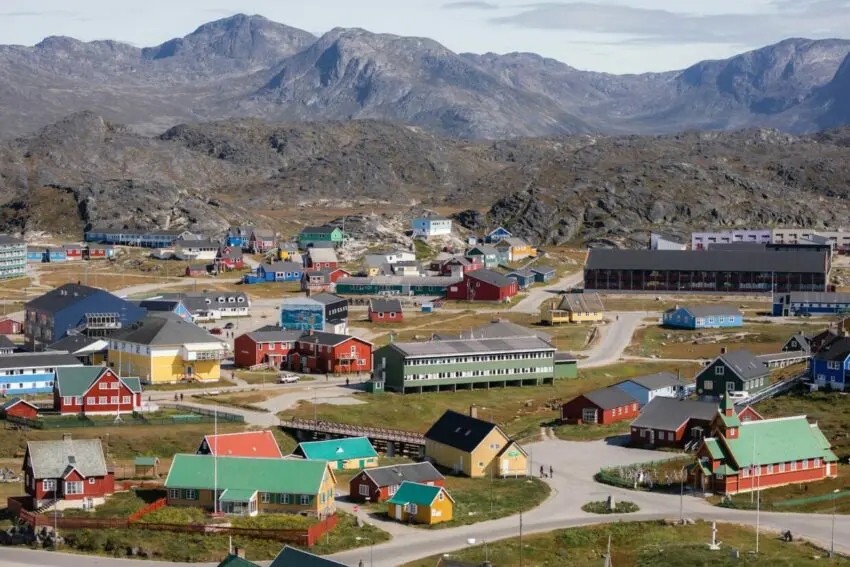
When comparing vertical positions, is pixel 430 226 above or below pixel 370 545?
above

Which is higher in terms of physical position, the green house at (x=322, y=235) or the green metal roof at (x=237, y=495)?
the green house at (x=322, y=235)

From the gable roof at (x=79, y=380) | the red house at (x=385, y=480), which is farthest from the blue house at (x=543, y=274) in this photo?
the red house at (x=385, y=480)

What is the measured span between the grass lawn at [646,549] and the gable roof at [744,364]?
2848 centimetres

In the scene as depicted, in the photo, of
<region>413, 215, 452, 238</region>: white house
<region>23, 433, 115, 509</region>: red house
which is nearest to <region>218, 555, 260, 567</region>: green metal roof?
<region>23, 433, 115, 509</region>: red house

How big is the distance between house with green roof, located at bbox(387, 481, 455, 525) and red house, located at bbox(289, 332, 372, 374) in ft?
119

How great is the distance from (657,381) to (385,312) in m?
40.5

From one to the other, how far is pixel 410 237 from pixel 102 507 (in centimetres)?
13546

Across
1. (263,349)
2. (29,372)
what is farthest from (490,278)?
(29,372)

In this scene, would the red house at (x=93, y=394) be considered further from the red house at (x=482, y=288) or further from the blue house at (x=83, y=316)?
the red house at (x=482, y=288)

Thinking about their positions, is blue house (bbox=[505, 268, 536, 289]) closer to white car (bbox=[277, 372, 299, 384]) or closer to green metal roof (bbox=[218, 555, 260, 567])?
white car (bbox=[277, 372, 299, 384])

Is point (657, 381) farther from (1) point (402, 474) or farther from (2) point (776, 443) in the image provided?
(1) point (402, 474)

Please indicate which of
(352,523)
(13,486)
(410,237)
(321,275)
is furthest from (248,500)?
(410,237)

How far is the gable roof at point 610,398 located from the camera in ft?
255

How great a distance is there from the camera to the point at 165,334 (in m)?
86.6
